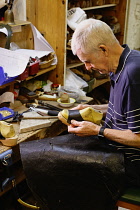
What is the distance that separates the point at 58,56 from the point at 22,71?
0.64 meters

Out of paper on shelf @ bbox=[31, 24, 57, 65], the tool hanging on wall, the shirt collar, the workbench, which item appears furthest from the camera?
paper on shelf @ bbox=[31, 24, 57, 65]

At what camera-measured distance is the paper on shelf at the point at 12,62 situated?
226 cm

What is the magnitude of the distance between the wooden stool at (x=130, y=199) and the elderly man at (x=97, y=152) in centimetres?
4

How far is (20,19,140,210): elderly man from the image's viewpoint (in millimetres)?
1617

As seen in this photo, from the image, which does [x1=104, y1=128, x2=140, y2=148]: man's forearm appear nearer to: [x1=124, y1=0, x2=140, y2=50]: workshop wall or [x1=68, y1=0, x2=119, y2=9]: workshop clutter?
[x1=68, y1=0, x2=119, y2=9]: workshop clutter

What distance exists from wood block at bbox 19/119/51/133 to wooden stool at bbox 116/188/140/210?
716mm

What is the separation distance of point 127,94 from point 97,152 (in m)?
0.39

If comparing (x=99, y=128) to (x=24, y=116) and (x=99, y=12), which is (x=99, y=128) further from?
(x=99, y=12)

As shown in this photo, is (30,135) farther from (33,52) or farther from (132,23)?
(132,23)

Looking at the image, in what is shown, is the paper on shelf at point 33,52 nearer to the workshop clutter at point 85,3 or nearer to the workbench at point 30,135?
the workbench at point 30,135

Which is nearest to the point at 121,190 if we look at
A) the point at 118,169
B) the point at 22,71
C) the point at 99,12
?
the point at 118,169

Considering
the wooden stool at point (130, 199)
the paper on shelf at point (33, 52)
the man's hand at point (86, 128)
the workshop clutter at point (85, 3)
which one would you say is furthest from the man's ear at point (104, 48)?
the workshop clutter at point (85, 3)

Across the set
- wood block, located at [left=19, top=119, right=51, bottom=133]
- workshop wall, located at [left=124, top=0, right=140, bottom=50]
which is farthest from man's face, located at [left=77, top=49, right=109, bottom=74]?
workshop wall, located at [left=124, top=0, right=140, bottom=50]

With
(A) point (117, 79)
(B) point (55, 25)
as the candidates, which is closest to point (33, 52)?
(B) point (55, 25)
